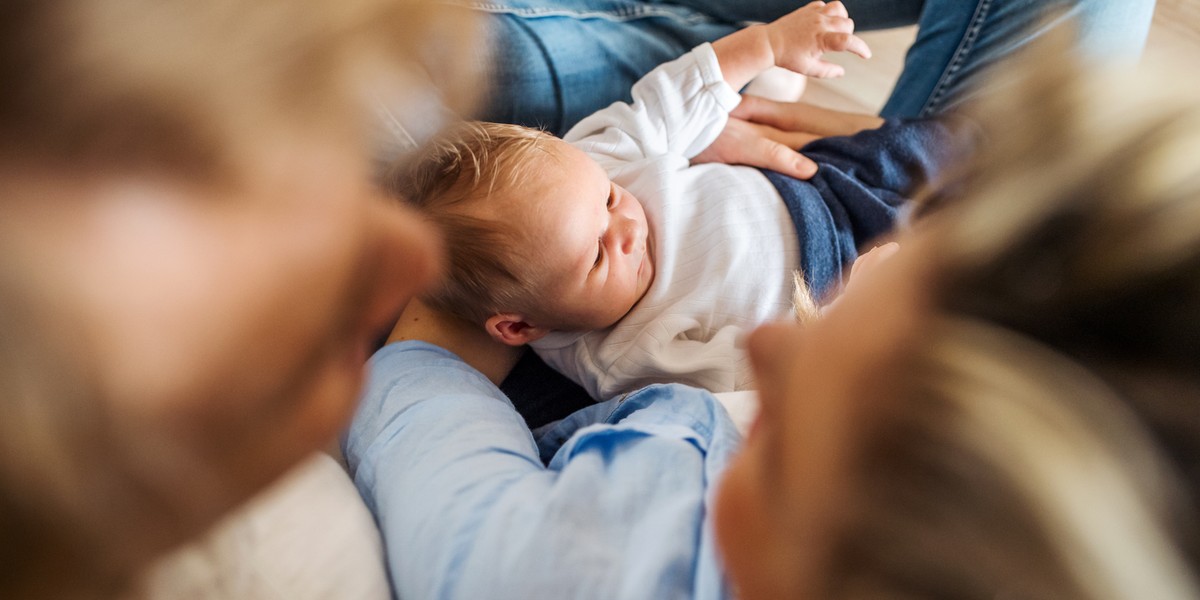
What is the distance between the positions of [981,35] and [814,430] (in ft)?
3.38

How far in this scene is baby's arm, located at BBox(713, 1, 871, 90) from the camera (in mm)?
1026

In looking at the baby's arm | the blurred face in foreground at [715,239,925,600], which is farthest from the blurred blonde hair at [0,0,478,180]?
the baby's arm

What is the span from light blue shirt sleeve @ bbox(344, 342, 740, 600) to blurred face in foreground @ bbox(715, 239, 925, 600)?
13cm

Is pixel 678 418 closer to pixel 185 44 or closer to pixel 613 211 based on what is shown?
pixel 613 211

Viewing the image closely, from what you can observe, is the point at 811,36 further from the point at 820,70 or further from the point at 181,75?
the point at 181,75

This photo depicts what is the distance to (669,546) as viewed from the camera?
1.50 feet

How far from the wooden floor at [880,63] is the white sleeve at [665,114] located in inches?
24.6

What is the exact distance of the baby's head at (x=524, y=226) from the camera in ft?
2.70

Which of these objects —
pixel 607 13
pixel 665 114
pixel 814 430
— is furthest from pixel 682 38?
pixel 814 430

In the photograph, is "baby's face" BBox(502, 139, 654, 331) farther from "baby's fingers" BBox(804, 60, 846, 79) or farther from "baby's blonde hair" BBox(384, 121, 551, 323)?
"baby's fingers" BBox(804, 60, 846, 79)

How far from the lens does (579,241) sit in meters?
0.84

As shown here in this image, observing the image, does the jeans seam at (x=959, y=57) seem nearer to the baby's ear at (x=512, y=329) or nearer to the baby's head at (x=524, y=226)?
the baby's head at (x=524, y=226)

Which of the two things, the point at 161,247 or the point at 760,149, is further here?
the point at 760,149

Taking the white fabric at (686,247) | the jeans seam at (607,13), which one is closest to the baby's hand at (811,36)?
the white fabric at (686,247)
